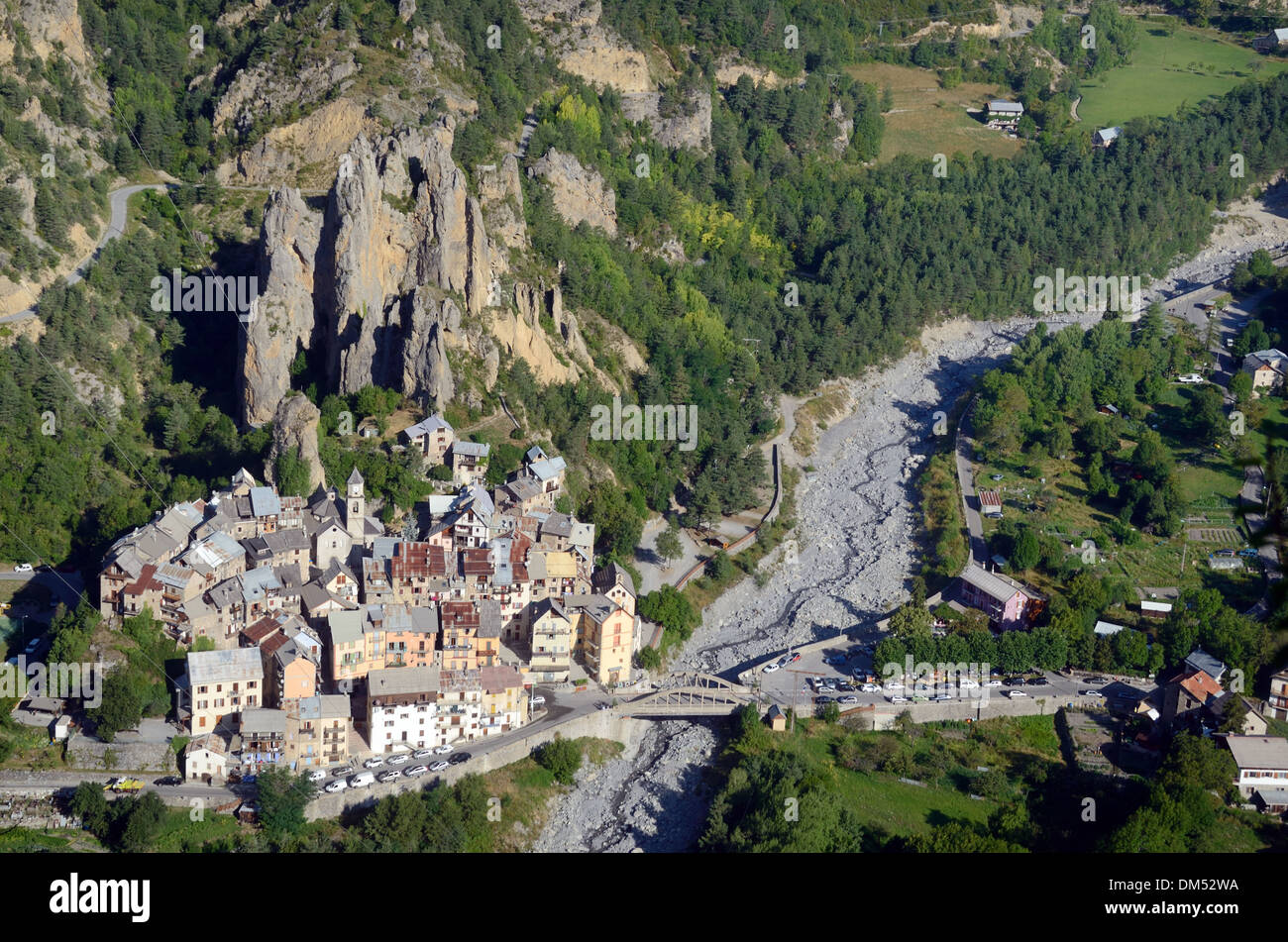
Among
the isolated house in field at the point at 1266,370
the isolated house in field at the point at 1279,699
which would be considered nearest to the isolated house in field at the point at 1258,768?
the isolated house in field at the point at 1279,699

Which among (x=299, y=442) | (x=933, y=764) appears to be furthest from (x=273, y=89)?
(x=933, y=764)

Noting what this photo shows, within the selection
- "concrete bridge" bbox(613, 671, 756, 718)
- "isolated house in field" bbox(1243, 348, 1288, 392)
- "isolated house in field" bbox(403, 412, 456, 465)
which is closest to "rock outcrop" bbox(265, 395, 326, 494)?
"isolated house in field" bbox(403, 412, 456, 465)

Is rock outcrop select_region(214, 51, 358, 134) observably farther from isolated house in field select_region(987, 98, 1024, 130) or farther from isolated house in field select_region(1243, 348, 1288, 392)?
isolated house in field select_region(987, 98, 1024, 130)

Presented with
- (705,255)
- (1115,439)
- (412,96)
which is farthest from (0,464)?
(1115,439)

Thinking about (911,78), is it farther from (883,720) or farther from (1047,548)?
(883,720)

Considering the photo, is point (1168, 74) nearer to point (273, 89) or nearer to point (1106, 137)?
point (1106, 137)

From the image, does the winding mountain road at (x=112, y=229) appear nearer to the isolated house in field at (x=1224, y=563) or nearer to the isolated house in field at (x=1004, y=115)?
the isolated house in field at (x=1224, y=563)
